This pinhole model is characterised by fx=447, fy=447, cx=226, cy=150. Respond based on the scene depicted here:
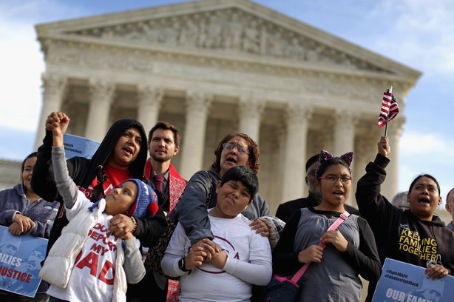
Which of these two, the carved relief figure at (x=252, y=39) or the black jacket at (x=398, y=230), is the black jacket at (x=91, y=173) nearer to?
the black jacket at (x=398, y=230)

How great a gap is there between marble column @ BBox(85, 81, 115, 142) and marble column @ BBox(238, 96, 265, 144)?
7962 mm

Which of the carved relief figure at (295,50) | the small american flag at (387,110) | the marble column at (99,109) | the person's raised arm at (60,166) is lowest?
the person's raised arm at (60,166)

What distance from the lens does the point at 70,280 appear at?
3.90m

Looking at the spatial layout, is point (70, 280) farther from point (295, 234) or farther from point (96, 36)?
point (96, 36)

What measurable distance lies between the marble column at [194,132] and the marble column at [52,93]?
7.48 m

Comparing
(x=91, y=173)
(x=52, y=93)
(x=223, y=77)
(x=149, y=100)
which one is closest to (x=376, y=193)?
(x=91, y=173)

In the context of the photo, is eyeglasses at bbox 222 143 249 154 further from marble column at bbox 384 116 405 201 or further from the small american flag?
marble column at bbox 384 116 405 201

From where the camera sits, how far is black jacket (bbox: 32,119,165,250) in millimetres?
4258

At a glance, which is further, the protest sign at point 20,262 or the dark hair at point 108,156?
the protest sign at point 20,262

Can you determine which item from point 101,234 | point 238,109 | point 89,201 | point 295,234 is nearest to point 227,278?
point 295,234

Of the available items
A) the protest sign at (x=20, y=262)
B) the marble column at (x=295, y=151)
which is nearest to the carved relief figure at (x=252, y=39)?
the marble column at (x=295, y=151)

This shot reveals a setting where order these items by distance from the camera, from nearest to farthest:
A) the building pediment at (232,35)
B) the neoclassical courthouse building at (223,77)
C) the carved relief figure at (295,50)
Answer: the neoclassical courthouse building at (223,77)
the building pediment at (232,35)
the carved relief figure at (295,50)

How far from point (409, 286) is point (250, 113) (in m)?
22.9

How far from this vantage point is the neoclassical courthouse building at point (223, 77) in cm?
2677
